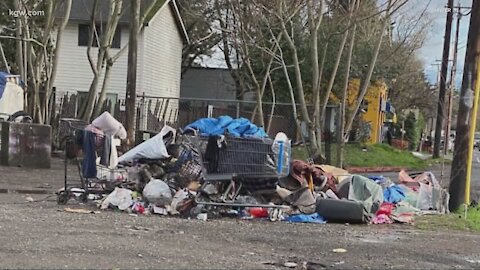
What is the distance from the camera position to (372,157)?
29594mm

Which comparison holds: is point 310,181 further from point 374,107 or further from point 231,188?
point 374,107

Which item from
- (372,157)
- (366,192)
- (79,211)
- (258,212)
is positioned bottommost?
(372,157)

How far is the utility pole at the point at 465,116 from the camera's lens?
11992 millimetres

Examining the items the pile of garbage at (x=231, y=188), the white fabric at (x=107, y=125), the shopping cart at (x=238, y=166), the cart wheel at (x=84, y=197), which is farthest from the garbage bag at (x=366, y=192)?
the cart wheel at (x=84, y=197)

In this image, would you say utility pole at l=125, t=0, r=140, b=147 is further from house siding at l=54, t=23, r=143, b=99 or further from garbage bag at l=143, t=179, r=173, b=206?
house siding at l=54, t=23, r=143, b=99

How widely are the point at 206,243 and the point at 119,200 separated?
9.64 ft

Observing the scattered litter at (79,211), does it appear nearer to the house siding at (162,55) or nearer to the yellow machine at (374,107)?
the house siding at (162,55)

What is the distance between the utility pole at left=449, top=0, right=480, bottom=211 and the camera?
12.0m

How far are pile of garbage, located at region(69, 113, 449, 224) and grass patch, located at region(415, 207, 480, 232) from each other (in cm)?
28

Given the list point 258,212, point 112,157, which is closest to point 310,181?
point 258,212

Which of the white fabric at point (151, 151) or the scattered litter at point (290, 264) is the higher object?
the white fabric at point (151, 151)

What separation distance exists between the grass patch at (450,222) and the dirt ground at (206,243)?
1.26ft

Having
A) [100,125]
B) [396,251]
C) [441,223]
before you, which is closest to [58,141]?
[100,125]

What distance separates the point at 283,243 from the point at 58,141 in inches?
553
